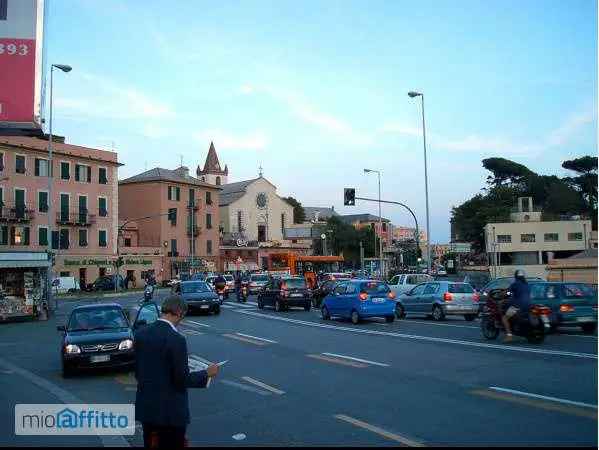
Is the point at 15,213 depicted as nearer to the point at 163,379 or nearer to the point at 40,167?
the point at 40,167

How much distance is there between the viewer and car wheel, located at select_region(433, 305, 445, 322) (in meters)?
24.7

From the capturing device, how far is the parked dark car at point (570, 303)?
18.1m

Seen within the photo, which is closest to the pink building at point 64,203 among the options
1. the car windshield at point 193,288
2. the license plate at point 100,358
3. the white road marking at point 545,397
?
the car windshield at point 193,288

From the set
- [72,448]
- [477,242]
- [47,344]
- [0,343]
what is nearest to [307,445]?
[72,448]

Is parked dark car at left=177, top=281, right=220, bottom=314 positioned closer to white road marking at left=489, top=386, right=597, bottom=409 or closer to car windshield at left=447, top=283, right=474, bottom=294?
car windshield at left=447, top=283, right=474, bottom=294

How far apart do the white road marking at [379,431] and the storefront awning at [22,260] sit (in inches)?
1017

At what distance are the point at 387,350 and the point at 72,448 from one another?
Result: 9295 millimetres

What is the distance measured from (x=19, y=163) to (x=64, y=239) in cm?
913

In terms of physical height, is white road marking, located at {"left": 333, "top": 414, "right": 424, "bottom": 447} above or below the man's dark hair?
below

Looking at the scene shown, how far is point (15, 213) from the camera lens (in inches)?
2249

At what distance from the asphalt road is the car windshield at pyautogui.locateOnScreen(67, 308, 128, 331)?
116cm

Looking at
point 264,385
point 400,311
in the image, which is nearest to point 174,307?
point 264,385

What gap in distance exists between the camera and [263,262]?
93.5m

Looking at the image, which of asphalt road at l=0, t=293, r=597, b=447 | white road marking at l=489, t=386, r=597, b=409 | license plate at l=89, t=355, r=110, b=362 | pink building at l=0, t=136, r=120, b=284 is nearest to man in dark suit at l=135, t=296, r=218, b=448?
asphalt road at l=0, t=293, r=597, b=447
